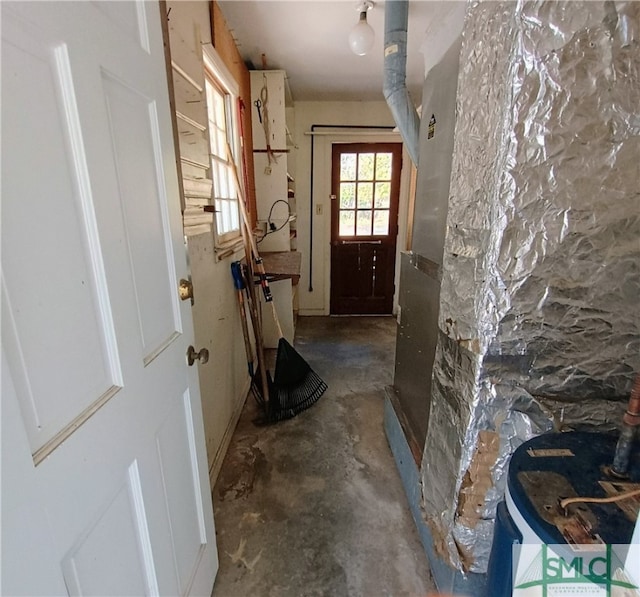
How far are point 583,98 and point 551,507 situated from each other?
2.90ft

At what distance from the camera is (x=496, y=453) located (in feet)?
3.26

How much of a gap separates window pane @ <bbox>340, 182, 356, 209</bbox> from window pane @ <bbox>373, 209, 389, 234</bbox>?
292 mm

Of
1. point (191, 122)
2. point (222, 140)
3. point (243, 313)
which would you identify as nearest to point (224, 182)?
point (222, 140)

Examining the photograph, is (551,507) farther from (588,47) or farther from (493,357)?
(588,47)

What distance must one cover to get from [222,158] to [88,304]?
1.79m

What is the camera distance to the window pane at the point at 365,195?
13.3 feet

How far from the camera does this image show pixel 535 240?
0.87 meters

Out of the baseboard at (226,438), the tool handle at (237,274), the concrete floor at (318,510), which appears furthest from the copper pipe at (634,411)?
the tool handle at (237,274)

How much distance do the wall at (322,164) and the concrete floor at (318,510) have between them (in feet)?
6.66

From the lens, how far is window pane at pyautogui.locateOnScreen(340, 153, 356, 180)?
13.1 ft

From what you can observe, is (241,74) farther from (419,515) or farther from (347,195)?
(419,515)

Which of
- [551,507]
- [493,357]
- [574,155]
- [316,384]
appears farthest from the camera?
[316,384]

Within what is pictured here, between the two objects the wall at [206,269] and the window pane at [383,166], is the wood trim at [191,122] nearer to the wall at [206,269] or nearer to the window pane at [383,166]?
the wall at [206,269]

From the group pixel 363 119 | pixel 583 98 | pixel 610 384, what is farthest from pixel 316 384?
pixel 363 119
